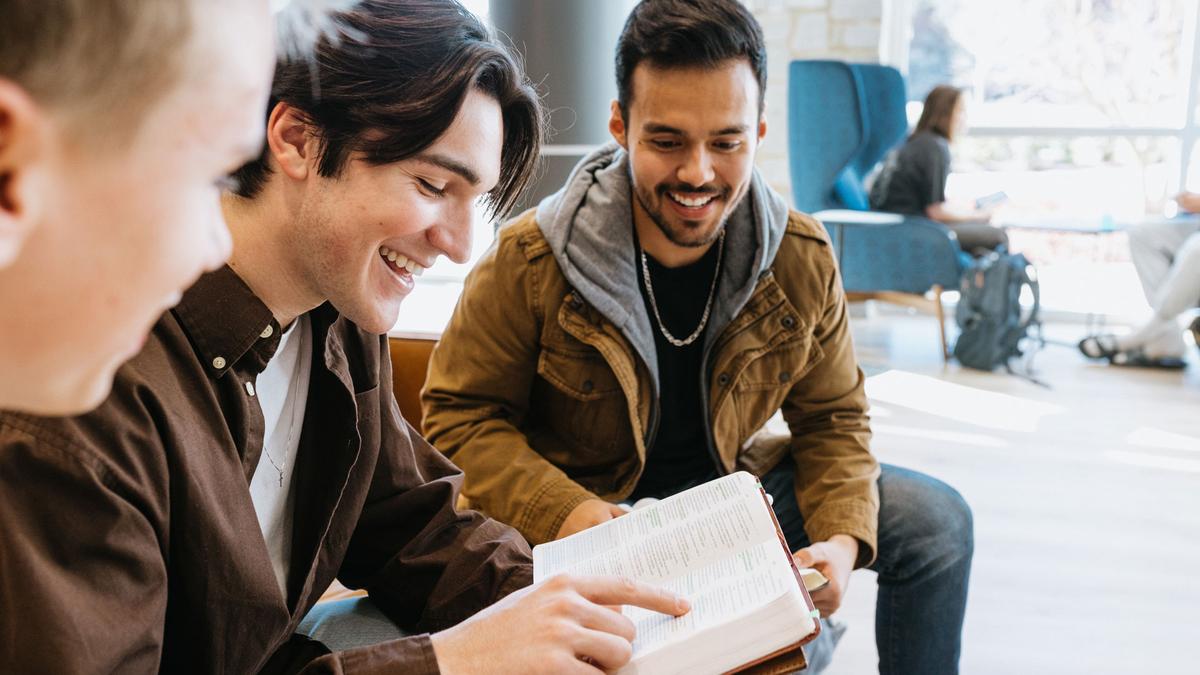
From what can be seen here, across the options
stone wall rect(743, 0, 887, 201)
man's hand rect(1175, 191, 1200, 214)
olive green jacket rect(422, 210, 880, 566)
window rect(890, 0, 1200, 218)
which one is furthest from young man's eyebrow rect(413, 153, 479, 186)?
window rect(890, 0, 1200, 218)

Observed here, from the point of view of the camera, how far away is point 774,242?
1736 mm

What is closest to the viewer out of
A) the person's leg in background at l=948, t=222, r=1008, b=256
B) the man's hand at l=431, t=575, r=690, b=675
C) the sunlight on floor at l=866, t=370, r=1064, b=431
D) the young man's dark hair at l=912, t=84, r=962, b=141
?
the man's hand at l=431, t=575, r=690, b=675

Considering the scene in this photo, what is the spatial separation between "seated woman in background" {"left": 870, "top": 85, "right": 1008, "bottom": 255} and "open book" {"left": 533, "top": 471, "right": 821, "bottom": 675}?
389cm

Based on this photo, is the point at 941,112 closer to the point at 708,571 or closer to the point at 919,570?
the point at 919,570

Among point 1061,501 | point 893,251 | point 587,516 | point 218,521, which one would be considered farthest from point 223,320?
point 893,251

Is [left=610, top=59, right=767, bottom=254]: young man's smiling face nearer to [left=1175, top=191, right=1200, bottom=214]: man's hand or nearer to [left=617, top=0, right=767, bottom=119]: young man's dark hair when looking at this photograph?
[left=617, top=0, right=767, bottom=119]: young man's dark hair

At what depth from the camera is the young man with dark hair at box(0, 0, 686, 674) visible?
76cm

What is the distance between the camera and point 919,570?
5.58 ft

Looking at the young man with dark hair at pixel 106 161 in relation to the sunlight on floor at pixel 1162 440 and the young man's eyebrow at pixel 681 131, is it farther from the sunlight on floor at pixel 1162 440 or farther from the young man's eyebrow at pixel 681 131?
the sunlight on floor at pixel 1162 440

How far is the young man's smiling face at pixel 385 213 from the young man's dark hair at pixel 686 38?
26.2 inches

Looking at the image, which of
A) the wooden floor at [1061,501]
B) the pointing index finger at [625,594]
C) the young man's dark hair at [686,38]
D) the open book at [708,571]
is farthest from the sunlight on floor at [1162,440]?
the pointing index finger at [625,594]

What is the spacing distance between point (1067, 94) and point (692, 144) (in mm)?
4600

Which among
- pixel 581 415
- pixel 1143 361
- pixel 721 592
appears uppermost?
pixel 721 592

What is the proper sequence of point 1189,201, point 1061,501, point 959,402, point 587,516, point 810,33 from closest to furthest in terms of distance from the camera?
point 587,516 < point 1061,501 < point 959,402 < point 1189,201 < point 810,33
